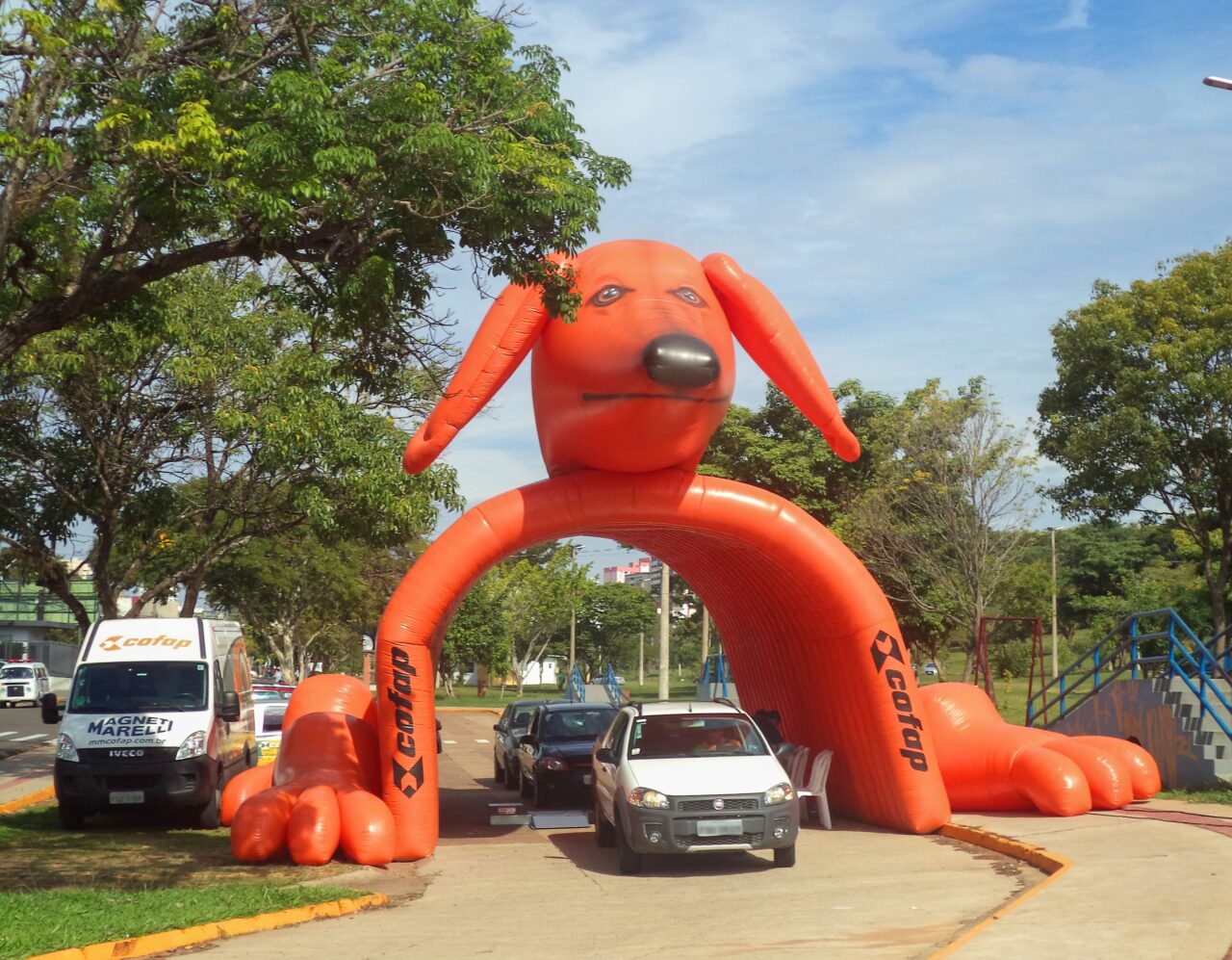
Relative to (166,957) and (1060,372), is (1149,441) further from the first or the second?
(166,957)

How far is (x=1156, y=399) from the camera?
2730cm

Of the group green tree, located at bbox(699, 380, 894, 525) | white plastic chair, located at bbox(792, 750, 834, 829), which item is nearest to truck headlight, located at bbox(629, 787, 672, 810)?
white plastic chair, located at bbox(792, 750, 834, 829)

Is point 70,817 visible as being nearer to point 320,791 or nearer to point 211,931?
point 320,791

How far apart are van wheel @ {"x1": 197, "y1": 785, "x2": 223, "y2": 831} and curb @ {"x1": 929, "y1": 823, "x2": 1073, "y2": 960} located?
854 centimetres

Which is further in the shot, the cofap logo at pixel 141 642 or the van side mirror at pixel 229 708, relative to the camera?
the cofap logo at pixel 141 642

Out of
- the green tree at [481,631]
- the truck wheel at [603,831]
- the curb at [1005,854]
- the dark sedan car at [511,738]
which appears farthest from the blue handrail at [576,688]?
the curb at [1005,854]

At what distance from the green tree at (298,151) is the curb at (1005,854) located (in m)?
6.22

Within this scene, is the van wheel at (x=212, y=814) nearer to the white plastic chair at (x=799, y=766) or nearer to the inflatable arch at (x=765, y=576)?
the inflatable arch at (x=765, y=576)

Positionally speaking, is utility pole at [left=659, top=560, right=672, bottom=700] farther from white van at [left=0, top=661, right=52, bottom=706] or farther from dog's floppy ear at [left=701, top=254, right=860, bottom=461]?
white van at [left=0, top=661, right=52, bottom=706]

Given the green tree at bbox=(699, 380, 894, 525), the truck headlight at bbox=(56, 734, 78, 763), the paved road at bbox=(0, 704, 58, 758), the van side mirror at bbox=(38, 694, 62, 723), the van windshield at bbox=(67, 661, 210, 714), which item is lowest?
the paved road at bbox=(0, 704, 58, 758)

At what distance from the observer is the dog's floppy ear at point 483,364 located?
13758mm

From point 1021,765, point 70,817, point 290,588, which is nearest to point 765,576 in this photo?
point 1021,765

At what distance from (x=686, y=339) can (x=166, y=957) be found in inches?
281

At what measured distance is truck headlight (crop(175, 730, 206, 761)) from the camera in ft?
50.3
